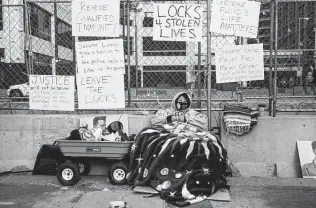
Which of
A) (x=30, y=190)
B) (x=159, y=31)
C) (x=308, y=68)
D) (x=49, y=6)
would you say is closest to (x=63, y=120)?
(x=30, y=190)

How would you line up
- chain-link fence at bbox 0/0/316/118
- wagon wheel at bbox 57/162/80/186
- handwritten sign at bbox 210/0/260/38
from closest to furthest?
wagon wheel at bbox 57/162/80/186
handwritten sign at bbox 210/0/260/38
chain-link fence at bbox 0/0/316/118

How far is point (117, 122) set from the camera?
6152mm

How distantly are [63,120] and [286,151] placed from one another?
→ 3.44 m

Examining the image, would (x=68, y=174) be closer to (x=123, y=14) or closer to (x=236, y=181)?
(x=236, y=181)

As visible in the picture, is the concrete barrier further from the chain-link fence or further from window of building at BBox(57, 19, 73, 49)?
window of building at BBox(57, 19, 73, 49)

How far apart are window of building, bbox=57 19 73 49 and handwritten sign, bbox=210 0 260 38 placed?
263 centimetres

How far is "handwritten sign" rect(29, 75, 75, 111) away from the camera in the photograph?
6293mm

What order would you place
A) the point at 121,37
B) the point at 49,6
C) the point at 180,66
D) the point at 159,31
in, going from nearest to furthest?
1. the point at 159,31
2. the point at 121,37
3. the point at 180,66
4. the point at 49,6

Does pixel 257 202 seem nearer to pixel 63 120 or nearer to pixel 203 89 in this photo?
pixel 203 89

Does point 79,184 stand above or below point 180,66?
below

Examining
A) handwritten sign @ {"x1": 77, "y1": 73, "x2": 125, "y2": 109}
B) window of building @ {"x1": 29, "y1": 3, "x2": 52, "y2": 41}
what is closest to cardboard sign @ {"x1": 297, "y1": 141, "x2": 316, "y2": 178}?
handwritten sign @ {"x1": 77, "y1": 73, "x2": 125, "y2": 109}

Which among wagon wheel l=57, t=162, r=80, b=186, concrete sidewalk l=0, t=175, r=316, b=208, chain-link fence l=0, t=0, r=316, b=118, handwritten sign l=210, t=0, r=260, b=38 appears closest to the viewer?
concrete sidewalk l=0, t=175, r=316, b=208

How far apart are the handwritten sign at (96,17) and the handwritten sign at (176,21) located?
0.63 meters

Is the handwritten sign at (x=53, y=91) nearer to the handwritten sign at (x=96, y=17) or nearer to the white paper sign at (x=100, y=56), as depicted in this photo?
the white paper sign at (x=100, y=56)
